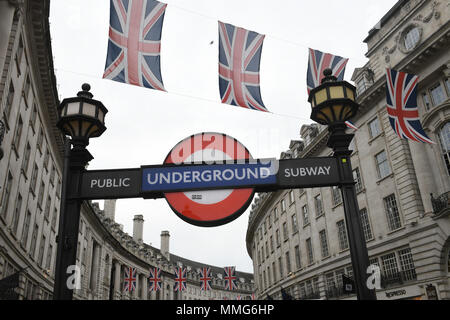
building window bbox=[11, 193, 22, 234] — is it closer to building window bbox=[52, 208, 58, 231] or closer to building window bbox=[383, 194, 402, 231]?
building window bbox=[52, 208, 58, 231]

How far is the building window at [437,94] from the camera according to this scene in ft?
80.9

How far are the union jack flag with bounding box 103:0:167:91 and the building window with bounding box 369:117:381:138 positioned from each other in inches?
1000

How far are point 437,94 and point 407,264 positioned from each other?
1149 centimetres

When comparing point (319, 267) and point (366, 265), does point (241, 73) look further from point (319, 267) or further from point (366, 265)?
point (319, 267)

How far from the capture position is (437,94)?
25141 millimetres

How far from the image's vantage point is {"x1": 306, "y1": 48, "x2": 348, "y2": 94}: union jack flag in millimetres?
10055

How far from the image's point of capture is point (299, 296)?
133 ft

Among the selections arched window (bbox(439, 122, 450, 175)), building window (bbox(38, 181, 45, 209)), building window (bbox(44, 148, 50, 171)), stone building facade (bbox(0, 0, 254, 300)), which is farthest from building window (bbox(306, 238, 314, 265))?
building window (bbox(44, 148, 50, 171))

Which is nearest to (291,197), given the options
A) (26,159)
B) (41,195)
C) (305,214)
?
(305,214)

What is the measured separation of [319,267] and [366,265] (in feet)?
113

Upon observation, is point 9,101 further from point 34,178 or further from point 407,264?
point 407,264

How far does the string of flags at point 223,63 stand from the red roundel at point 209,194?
386 cm

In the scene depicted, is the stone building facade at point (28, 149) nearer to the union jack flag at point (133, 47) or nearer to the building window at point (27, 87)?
the building window at point (27, 87)

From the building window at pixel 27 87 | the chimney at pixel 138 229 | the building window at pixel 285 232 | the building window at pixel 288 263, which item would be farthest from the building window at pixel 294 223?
the chimney at pixel 138 229
